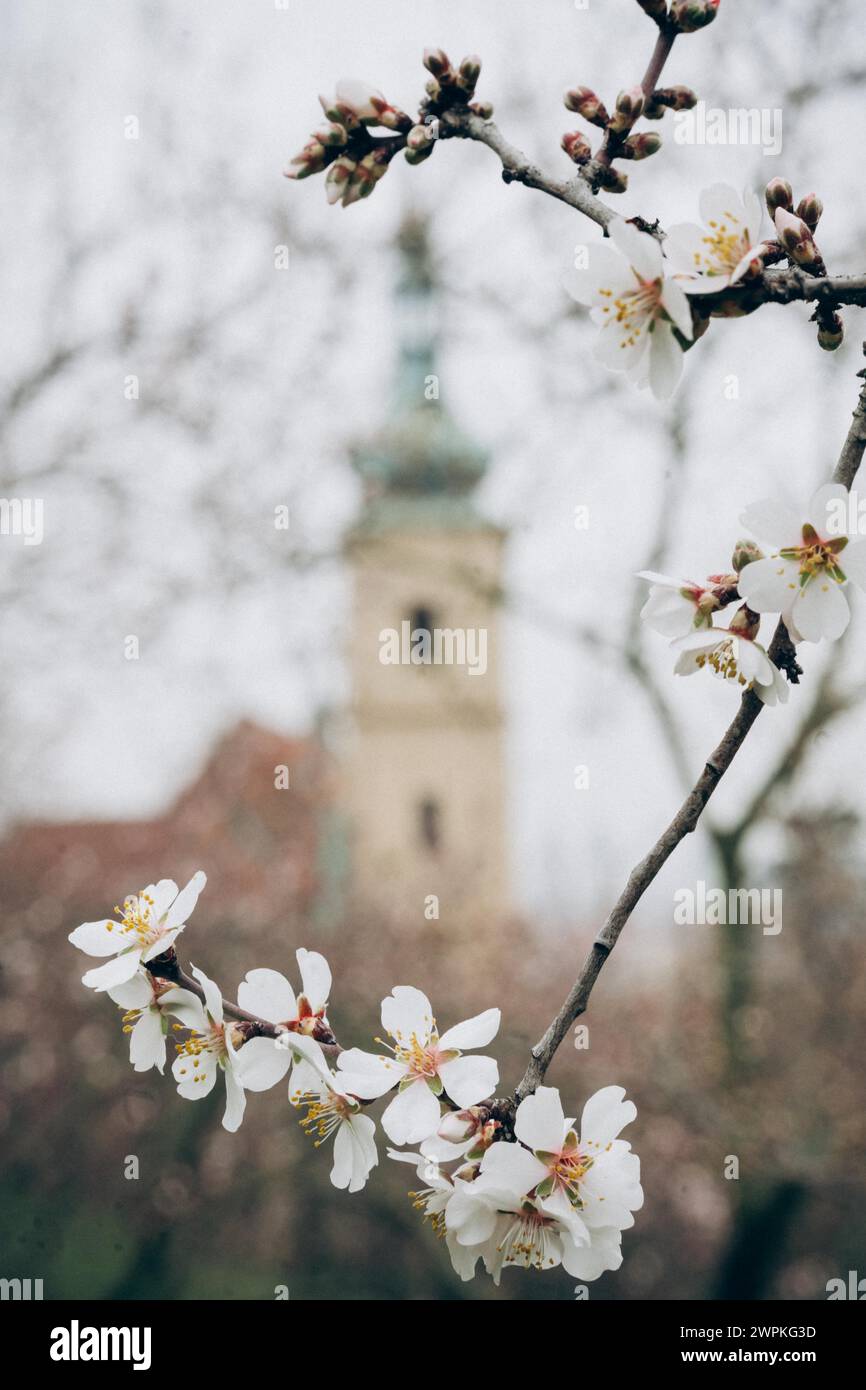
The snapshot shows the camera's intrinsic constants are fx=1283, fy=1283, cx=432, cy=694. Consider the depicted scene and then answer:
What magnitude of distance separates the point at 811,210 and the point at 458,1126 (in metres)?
0.55

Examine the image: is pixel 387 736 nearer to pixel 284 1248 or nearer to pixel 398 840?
pixel 398 840

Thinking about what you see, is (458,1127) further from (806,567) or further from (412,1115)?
(806,567)

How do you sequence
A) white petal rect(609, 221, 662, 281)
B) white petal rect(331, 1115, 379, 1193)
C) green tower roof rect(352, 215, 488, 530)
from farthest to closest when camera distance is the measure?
1. green tower roof rect(352, 215, 488, 530)
2. white petal rect(331, 1115, 379, 1193)
3. white petal rect(609, 221, 662, 281)

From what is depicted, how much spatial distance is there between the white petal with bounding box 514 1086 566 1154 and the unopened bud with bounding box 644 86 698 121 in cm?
62

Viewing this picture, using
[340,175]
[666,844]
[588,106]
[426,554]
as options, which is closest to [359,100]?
[340,175]

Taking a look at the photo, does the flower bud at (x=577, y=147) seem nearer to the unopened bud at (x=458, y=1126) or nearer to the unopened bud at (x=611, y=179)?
the unopened bud at (x=611, y=179)

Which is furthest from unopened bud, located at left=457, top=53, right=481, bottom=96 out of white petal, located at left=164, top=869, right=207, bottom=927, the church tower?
the church tower

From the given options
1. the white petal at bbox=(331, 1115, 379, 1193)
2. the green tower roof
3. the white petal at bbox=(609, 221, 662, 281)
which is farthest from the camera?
the green tower roof

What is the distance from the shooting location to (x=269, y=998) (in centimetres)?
80

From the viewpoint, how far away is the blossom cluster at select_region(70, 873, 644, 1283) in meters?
0.68

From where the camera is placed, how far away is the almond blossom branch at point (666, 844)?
25.9 inches

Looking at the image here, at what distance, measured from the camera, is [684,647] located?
741mm

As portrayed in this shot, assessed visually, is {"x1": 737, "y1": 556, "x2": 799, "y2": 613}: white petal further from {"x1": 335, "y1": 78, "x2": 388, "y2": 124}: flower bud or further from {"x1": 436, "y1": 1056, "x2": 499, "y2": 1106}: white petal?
{"x1": 335, "y1": 78, "x2": 388, "y2": 124}: flower bud

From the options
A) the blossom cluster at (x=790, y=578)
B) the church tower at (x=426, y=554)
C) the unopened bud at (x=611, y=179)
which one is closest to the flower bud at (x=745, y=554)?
the blossom cluster at (x=790, y=578)
